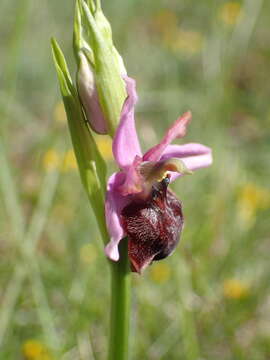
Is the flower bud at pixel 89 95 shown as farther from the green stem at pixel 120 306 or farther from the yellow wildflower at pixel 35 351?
the yellow wildflower at pixel 35 351

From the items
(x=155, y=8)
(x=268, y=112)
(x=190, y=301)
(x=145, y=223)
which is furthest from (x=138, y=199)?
(x=155, y=8)

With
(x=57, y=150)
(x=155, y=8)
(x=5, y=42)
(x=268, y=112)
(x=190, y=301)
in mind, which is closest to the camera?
(x=190, y=301)

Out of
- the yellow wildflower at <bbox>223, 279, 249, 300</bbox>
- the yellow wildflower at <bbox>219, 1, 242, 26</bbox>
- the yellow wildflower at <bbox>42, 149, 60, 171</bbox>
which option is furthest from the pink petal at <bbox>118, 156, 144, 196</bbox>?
the yellow wildflower at <bbox>219, 1, 242, 26</bbox>

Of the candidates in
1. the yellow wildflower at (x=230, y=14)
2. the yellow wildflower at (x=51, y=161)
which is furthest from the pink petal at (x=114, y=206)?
the yellow wildflower at (x=230, y=14)

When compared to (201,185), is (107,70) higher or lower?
higher

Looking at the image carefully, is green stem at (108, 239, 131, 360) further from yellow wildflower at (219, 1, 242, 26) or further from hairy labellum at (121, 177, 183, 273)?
yellow wildflower at (219, 1, 242, 26)

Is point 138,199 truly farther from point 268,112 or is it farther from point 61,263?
point 268,112
